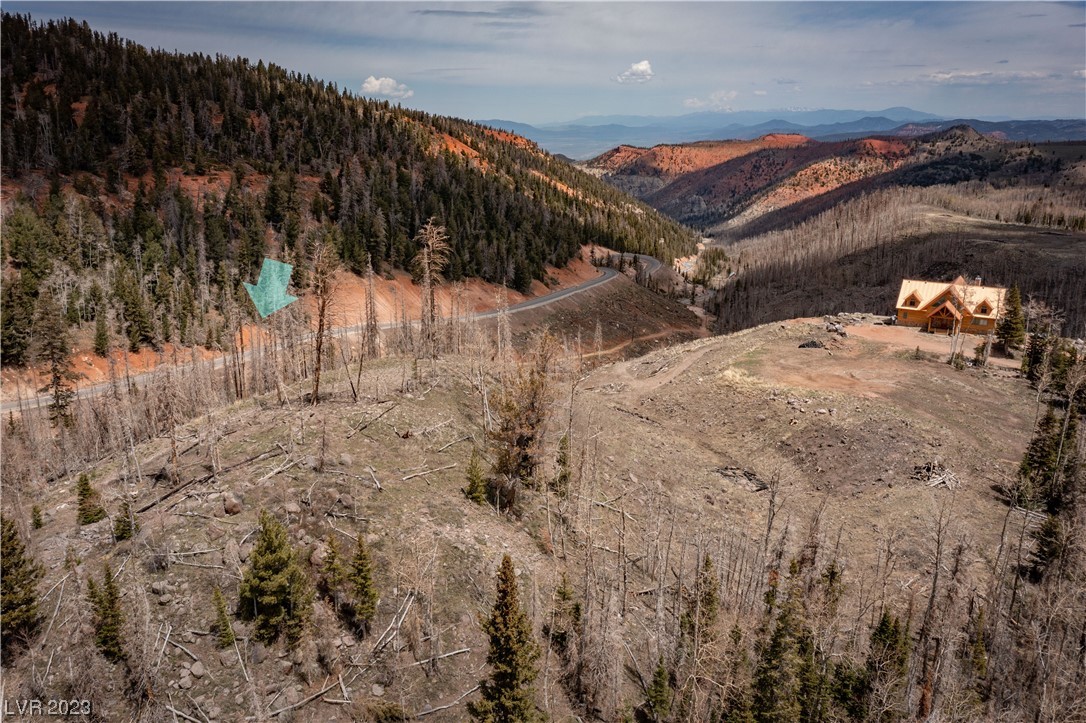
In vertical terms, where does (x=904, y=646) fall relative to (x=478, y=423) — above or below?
below

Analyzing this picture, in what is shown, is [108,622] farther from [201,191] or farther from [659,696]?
[201,191]

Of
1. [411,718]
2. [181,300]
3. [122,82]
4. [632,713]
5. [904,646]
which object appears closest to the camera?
[411,718]

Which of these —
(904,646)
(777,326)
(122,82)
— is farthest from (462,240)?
(904,646)

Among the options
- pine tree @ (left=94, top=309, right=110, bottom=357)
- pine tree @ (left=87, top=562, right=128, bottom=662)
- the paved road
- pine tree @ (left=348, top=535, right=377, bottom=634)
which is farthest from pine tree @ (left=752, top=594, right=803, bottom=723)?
pine tree @ (left=94, top=309, right=110, bottom=357)

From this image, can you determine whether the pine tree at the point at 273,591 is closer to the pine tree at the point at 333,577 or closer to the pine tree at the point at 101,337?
the pine tree at the point at 333,577

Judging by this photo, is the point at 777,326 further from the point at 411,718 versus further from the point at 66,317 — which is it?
the point at 66,317

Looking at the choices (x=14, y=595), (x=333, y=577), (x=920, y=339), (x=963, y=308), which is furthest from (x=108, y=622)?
(x=963, y=308)
